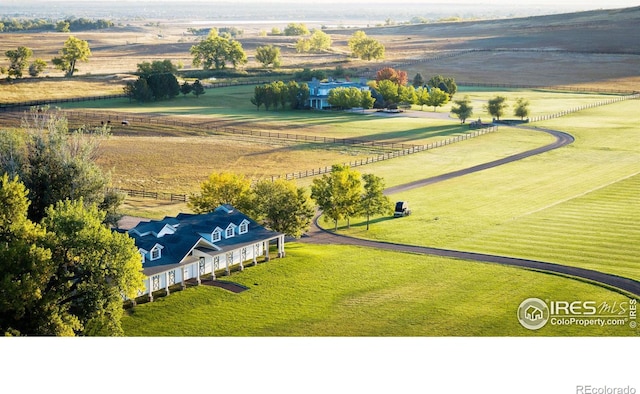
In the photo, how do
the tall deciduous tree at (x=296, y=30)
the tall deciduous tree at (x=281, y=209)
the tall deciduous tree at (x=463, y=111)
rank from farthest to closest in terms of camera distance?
the tall deciduous tree at (x=296, y=30) < the tall deciduous tree at (x=463, y=111) < the tall deciduous tree at (x=281, y=209)

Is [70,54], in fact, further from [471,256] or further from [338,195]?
[471,256]

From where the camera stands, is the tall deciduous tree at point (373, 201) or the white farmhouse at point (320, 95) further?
the white farmhouse at point (320, 95)

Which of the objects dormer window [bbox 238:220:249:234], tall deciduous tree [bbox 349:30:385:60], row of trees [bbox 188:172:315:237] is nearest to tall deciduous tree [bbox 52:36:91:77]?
tall deciduous tree [bbox 349:30:385:60]

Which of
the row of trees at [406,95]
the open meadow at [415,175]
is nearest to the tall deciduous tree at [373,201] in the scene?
the open meadow at [415,175]

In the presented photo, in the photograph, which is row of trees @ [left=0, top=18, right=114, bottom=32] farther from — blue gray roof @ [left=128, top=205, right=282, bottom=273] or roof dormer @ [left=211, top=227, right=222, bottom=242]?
roof dormer @ [left=211, top=227, right=222, bottom=242]

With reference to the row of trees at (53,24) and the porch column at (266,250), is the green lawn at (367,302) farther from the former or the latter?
the row of trees at (53,24)

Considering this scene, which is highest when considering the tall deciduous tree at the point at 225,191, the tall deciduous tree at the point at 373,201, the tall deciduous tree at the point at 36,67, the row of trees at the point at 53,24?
the row of trees at the point at 53,24

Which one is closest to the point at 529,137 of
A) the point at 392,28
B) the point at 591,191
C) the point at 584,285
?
the point at 591,191
